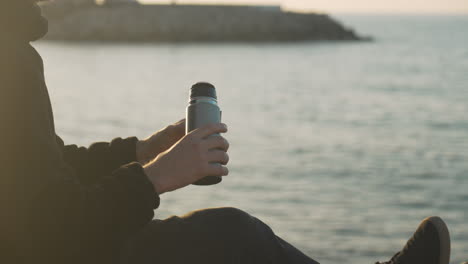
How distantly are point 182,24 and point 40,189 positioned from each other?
62.8 metres

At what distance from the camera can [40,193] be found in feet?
5.81

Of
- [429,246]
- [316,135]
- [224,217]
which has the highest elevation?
[316,135]

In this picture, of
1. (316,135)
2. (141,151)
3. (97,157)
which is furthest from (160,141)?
(316,135)

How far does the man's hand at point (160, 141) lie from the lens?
2.55m

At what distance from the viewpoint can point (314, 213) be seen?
8.42 m

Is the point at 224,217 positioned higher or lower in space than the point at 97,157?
lower

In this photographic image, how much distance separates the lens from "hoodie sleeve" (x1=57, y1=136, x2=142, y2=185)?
8.20 feet

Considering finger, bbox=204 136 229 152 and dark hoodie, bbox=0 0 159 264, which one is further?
finger, bbox=204 136 229 152

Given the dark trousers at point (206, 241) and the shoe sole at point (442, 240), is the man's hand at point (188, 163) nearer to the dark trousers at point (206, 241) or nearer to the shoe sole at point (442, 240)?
the dark trousers at point (206, 241)

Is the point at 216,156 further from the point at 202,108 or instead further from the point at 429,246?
the point at 429,246

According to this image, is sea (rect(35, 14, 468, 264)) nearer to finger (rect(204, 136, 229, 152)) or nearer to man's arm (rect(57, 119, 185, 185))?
man's arm (rect(57, 119, 185, 185))

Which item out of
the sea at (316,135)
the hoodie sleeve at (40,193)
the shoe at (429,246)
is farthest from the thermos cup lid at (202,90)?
the sea at (316,135)

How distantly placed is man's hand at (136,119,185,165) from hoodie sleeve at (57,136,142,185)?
24mm

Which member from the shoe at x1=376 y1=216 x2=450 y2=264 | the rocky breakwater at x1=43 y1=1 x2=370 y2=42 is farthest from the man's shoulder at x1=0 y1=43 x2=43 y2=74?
the rocky breakwater at x1=43 y1=1 x2=370 y2=42
